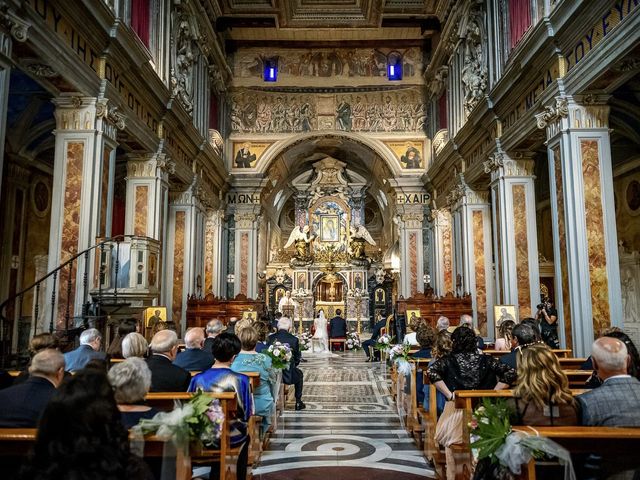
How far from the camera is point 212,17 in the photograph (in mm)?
18297

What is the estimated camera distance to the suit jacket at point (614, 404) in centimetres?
314

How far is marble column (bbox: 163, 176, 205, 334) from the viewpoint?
15445 millimetres

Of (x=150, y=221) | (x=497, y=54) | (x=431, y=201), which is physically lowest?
(x=150, y=221)

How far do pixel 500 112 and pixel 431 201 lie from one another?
351 inches

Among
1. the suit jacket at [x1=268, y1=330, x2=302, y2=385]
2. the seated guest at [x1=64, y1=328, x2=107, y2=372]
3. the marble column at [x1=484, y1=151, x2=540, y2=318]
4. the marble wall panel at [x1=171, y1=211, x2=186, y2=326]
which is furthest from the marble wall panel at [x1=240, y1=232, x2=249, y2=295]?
the seated guest at [x1=64, y1=328, x2=107, y2=372]

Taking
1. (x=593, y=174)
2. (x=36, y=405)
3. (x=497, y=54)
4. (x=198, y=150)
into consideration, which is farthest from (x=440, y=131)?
(x=36, y=405)

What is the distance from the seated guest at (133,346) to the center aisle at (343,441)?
1.72 metres

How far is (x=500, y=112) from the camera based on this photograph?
41.5ft

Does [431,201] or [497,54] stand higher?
Result: [497,54]

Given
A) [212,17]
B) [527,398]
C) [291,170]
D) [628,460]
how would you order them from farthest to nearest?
[291,170] → [212,17] → [527,398] → [628,460]

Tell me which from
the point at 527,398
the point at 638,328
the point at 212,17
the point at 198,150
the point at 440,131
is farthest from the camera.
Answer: the point at 440,131

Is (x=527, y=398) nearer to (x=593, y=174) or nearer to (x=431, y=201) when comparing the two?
(x=593, y=174)

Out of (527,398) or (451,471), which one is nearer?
(527,398)

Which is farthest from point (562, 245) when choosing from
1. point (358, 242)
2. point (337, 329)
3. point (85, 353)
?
point (358, 242)
